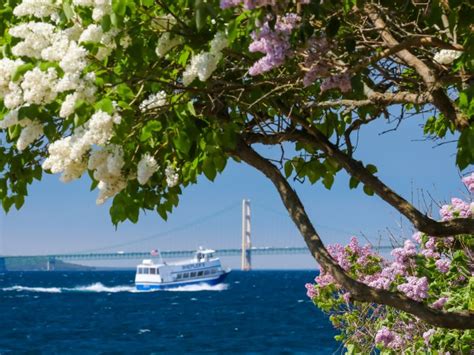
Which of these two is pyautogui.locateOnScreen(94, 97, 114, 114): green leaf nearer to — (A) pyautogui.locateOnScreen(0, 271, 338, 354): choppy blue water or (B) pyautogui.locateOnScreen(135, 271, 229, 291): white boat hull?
(A) pyautogui.locateOnScreen(0, 271, 338, 354): choppy blue water

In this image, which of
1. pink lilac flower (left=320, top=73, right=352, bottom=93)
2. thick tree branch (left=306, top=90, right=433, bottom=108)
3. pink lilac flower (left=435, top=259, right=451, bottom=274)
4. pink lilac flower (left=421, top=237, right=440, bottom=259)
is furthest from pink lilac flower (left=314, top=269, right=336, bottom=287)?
pink lilac flower (left=320, top=73, right=352, bottom=93)

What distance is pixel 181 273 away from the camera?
7662 centimetres

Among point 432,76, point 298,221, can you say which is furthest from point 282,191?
point 432,76

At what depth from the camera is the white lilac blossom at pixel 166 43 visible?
9.60ft

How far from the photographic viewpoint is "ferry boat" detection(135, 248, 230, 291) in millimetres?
75750

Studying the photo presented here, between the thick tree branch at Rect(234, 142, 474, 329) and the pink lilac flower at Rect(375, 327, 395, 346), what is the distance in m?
2.82

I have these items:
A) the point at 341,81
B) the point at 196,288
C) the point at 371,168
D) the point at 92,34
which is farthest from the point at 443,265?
the point at 196,288

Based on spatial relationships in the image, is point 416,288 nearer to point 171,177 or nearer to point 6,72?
point 171,177

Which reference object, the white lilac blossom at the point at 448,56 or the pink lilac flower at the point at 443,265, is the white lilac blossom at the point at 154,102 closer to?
the white lilac blossom at the point at 448,56

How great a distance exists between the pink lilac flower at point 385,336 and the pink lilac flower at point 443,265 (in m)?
0.71

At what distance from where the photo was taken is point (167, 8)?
9.46ft

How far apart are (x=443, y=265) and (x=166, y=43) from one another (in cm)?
421

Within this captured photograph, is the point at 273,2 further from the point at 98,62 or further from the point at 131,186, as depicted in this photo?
the point at 131,186

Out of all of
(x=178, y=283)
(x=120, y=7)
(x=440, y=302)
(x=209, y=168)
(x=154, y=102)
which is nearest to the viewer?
(x=120, y=7)
